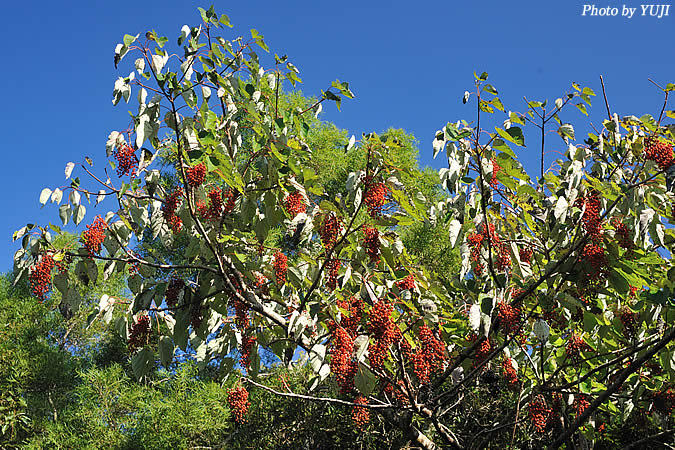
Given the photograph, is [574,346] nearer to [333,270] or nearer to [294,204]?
[333,270]

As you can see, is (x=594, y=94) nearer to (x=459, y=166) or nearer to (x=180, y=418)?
(x=459, y=166)

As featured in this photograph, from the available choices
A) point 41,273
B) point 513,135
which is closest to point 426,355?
point 513,135

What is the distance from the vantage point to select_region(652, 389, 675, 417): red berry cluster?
2.98m

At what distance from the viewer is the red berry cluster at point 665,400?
298cm

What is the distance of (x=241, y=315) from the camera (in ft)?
7.89

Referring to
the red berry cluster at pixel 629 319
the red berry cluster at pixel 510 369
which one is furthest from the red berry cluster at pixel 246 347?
the red berry cluster at pixel 629 319

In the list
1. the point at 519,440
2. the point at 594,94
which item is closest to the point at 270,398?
the point at 519,440

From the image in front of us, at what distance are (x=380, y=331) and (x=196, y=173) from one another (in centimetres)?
90

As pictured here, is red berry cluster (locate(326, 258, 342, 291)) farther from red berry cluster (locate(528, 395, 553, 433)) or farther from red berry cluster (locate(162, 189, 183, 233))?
red berry cluster (locate(528, 395, 553, 433))

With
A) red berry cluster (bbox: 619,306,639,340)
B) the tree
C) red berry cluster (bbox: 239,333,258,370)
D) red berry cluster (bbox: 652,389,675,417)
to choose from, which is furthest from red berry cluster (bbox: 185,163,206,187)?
red berry cluster (bbox: 652,389,675,417)

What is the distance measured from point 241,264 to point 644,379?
87.6 inches

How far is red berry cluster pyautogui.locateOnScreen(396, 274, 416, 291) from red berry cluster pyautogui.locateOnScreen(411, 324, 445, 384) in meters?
0.27

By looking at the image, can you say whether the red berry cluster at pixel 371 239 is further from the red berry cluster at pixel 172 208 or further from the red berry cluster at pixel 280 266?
the red berry cluster at pixel 172 208

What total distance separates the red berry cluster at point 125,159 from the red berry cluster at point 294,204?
61cm
